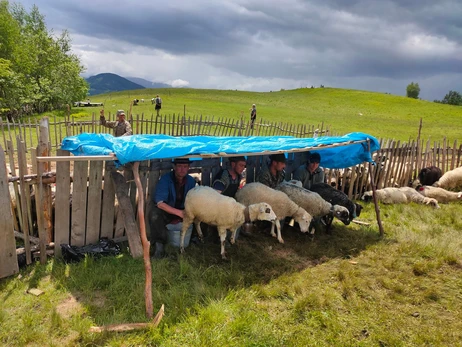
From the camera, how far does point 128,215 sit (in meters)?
5.14

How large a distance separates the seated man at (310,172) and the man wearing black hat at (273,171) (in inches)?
30.8

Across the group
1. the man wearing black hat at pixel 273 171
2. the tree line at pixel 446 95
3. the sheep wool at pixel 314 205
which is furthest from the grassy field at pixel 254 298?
the tree line at pixel 446 95

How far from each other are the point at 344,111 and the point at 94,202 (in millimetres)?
48517

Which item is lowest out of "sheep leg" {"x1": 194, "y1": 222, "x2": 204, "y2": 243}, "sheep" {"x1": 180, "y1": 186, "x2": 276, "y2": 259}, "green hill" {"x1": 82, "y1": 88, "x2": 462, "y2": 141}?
"sheep leg" {"x1": 194, "y1": 222, "x2": 204, "y2": 243}

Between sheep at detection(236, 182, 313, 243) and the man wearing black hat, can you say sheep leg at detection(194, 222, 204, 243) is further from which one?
the man wearing black hat

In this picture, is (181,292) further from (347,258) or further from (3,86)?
(3,86)

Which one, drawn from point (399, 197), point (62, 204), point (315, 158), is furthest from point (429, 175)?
point (62, 204)

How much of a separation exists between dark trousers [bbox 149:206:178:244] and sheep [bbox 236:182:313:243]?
1.39 m

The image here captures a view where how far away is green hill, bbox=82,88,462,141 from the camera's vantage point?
31.9 m

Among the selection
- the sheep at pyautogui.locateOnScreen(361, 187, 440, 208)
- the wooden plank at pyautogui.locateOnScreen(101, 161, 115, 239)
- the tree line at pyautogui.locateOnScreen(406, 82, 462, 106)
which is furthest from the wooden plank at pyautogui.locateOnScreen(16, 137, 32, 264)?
the tree line at pyautogui.locateOnScreen(406, 82, 462, 106)

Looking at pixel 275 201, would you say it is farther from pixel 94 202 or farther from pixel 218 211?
pixel 94 202

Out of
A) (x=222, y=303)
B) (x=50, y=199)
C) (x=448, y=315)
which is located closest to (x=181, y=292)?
(x=222, y=303)

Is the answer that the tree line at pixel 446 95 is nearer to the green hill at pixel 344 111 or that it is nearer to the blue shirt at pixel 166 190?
the green hill at pixel 344 111

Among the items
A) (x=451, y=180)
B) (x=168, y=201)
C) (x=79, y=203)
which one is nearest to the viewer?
(x=79, y=203)
